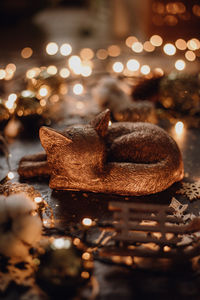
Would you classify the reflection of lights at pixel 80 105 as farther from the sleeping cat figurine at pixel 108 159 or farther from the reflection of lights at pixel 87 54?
the reflection of lights at pixel 87 54

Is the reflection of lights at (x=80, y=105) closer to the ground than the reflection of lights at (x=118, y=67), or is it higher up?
closer to the ground

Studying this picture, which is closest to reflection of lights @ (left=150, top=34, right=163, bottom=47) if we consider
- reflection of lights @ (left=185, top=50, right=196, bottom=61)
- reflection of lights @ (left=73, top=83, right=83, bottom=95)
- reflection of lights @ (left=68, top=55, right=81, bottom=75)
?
reflection of lights @ (left=185, top=50, right=196, bottom=61)

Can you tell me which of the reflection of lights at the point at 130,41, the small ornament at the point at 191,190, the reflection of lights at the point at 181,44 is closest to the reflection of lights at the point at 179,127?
the small ornament at the point at 191,190

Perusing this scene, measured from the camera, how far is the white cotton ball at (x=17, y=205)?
1250 millimetres

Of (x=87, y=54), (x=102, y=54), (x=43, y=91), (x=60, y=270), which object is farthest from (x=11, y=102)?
(x=102, y=54)

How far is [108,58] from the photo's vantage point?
3656 mm

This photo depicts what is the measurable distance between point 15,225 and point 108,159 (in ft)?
2.09

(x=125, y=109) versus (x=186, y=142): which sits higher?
(x=125, y=109)

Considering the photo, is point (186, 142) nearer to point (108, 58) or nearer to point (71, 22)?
point (108, 58)

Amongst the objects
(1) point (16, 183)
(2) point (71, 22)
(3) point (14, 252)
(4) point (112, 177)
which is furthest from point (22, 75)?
(2) point (71, 22)

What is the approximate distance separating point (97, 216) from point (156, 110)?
120 cm

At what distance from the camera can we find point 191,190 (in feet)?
5.63

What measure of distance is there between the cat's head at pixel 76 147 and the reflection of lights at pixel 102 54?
2.23 meters

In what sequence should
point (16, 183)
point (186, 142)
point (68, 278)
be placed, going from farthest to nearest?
point (186, 142)
point (16, 183)
point (68, 278)
